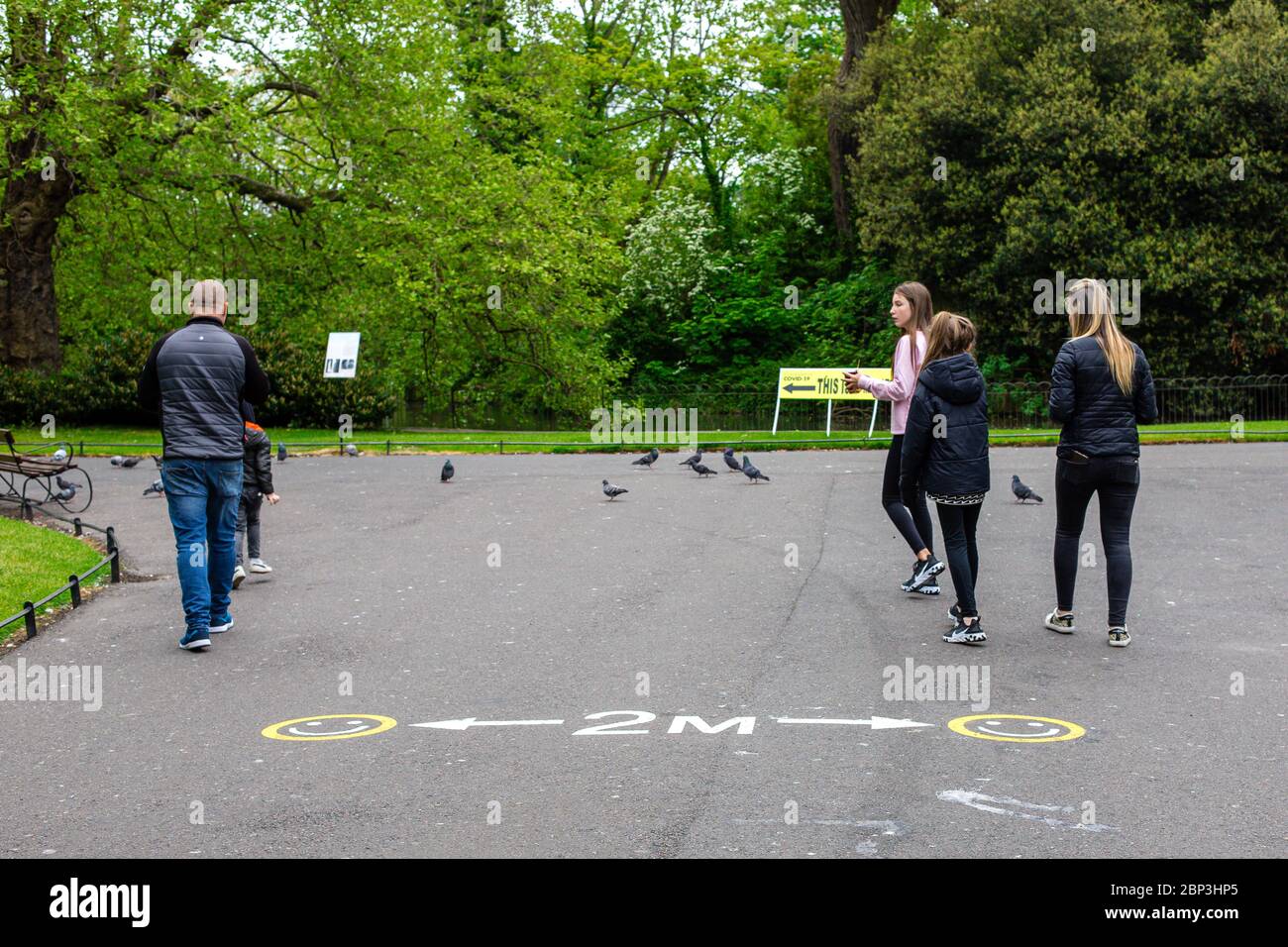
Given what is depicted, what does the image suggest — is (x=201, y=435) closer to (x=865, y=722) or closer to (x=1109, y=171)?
(x=865, y=722)

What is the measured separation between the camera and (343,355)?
25703 mm

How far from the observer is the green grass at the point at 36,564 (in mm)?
9977

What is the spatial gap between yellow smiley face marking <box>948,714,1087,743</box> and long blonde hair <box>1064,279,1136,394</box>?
2.65 m

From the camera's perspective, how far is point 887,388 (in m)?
9.52

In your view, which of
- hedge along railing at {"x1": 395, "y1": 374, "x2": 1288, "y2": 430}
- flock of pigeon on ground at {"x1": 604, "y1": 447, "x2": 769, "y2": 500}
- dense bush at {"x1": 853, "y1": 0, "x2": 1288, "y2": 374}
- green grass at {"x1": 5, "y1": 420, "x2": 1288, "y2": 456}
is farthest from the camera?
dense bush at {"x1": 853, "y1": 0, "x2": 1288, "y2": 374}

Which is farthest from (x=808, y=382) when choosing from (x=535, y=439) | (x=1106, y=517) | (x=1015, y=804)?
(x=1015, y=804)

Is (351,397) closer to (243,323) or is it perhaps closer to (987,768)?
(243,323)

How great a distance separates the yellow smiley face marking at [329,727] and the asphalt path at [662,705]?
2 centimetres

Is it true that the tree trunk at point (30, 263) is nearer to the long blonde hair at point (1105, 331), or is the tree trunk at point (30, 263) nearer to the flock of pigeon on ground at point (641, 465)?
the flock of pigeon on ground at point (641, 465)

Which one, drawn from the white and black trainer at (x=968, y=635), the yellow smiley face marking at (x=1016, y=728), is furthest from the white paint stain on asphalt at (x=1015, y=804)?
the white and black trainer at (x=968, y=635)

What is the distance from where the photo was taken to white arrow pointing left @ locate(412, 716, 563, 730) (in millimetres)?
6582

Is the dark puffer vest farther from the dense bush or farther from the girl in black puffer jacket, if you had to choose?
the dense bush

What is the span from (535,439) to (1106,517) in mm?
18916

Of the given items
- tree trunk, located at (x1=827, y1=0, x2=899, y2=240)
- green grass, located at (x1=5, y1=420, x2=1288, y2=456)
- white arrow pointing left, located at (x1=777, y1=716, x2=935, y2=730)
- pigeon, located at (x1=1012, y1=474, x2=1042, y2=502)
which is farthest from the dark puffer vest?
tree trunk, located at (x1=827, y1=0, x2=899, y2=240)
